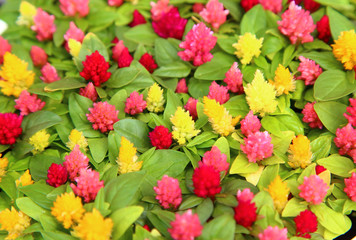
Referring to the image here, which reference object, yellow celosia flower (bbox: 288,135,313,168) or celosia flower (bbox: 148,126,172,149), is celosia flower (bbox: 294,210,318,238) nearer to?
yellow celosia flower (bbox: 288,135,313,168)

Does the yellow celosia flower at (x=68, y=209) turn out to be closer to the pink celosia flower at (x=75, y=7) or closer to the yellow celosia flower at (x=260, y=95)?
the yellow celosia flower at (x=260, y=95)

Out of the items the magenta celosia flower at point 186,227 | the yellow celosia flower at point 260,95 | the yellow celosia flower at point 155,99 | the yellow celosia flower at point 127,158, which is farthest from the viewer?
the yellow celosia flower at point 155,99

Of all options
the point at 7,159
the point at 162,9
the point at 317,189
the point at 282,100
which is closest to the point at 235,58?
the point at 282,100

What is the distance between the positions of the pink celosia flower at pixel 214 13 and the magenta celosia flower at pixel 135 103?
499mm

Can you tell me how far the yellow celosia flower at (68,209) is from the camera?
1.07m

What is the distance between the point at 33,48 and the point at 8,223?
→ 2.85 ft

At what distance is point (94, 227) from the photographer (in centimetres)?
99

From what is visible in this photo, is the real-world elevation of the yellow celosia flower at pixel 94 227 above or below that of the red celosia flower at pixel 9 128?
below

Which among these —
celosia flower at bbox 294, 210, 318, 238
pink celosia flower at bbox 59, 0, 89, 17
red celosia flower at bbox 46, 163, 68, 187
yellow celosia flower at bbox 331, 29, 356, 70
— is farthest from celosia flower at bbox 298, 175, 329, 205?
pink celosia flower at bbox 59, 0, 89, 17

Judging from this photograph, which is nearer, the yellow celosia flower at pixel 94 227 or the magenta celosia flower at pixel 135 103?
the yellow celosia flower at pixel 94 227

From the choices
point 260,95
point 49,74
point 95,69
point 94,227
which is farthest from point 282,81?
point 49,74

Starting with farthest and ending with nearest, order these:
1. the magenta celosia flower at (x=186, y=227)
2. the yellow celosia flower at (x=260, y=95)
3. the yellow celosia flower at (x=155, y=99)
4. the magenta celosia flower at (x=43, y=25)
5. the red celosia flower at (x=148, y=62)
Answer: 1. the magenta celosia flower at (x=43, y=25)
2. the red celosia flower at (x=148, y=62)
3. the yellow celosia flower at (x=155, y=99)
4. the yellow celosia flower at (x=260, y=95)
5. the magenta celosia flower at (x=186, y=227)

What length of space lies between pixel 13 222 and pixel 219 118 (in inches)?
28.6

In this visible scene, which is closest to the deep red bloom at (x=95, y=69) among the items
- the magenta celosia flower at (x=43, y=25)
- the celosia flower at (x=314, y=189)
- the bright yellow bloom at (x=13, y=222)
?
the magenta celosia flower at (x=43, y=25)
